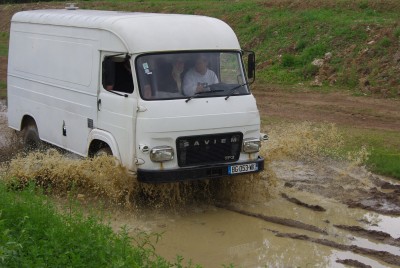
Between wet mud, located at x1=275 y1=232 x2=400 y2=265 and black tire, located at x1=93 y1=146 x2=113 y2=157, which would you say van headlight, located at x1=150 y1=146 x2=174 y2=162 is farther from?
wet mud, located at x1=275 y1=232 x2=400 y2=265

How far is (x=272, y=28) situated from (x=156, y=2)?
46.3 ft

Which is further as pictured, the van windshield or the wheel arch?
the wheel arch

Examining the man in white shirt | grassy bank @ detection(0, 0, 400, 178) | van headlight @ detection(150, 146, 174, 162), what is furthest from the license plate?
grassy bank @ detection(0, 0, 400, 178)

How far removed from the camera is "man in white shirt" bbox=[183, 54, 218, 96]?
10.0m

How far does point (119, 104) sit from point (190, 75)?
104cm

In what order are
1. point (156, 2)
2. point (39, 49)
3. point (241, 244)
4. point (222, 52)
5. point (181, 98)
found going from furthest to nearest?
point (156, 2) → point (39, 49) → point (222, 52) → point (181, 98) → point (241, 244)

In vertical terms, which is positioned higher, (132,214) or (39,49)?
(39,49)

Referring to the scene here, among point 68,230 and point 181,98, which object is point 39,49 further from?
point 68,230

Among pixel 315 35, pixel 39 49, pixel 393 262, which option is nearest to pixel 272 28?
pixel 315 35

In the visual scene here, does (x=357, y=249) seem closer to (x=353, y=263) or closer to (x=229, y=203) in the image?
(x=353, y=263)

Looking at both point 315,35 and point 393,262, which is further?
point 315,35

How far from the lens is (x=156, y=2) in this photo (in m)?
37.8

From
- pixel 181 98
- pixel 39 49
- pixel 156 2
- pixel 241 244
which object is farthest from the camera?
pixel 156 2

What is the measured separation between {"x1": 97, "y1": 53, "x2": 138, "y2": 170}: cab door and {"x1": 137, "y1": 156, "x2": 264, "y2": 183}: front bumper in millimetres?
300
